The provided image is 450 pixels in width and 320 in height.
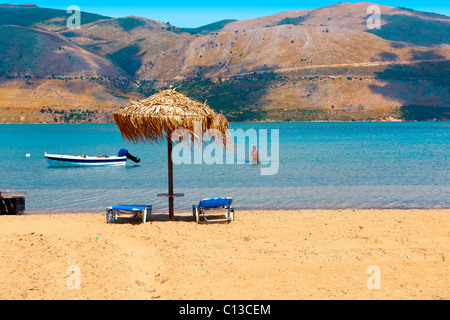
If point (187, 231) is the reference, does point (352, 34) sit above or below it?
above

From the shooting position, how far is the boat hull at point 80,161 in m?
33.2

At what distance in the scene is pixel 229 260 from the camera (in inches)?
328

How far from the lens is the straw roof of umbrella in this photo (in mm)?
10562

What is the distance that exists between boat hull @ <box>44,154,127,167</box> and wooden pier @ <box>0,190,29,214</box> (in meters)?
19.3

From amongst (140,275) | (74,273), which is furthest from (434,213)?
(74,273)

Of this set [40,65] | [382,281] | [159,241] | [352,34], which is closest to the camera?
[382,281]

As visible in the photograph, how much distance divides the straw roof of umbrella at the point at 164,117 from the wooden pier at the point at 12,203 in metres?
4.98

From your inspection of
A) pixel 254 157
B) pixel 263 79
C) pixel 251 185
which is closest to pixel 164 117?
pixel 251 185

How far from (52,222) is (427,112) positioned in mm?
159056

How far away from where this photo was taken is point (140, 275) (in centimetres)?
766

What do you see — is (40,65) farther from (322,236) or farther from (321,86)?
(322,236)
